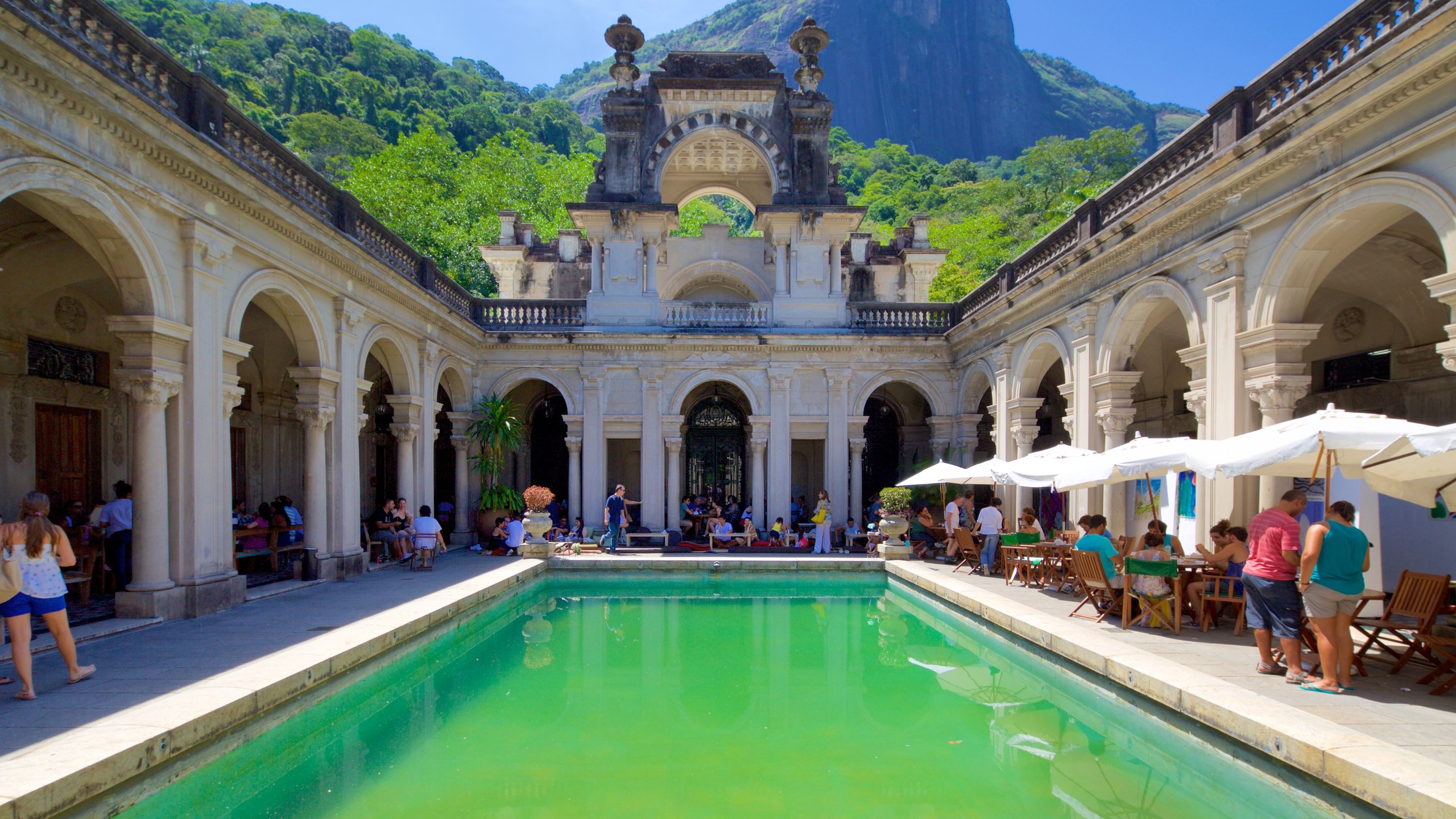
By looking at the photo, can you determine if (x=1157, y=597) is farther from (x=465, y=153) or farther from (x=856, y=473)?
(x=465, y=153)

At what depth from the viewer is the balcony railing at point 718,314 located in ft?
66.0

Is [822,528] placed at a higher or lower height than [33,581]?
lower

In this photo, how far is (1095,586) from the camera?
9156mm

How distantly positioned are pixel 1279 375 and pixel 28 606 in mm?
11481

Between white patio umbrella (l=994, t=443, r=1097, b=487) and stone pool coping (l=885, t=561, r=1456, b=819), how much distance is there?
126 inches

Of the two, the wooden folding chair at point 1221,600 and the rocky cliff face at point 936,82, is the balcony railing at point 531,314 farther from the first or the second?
the rocky cliff face at point 936,82

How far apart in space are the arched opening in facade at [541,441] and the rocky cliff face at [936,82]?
9501 cm

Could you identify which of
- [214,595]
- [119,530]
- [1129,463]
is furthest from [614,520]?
[1129,463]

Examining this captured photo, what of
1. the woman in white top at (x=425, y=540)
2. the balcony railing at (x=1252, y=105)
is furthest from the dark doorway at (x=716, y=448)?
the balcony railing at (x=1252, y=105)

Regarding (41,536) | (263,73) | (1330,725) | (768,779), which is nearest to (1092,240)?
(1330,725)

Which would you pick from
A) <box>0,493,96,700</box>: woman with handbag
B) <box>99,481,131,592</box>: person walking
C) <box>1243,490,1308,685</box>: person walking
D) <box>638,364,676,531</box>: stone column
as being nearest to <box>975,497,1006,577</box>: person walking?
<box>1243,490,1308,685</box>: person walking

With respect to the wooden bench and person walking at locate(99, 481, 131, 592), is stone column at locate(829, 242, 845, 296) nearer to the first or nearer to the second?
the wooden bench

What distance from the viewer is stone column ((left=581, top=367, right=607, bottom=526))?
65.2ft

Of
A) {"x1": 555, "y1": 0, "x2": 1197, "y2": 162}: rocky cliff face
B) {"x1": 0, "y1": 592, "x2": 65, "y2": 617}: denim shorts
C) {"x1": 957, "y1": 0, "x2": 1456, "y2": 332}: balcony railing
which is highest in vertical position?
{"x1": 555, "y1": 0, "x2": 1197, "y2": 162}: rocky cliff face
